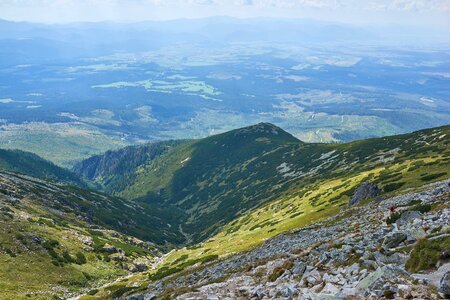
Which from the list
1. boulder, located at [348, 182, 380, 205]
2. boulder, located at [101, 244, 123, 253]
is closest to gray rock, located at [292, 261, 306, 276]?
boulder, located at [348, 182, 380, 205]

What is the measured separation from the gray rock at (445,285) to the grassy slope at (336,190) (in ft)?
163

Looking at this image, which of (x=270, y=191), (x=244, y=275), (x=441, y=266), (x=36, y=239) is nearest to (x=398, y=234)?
(x=441, y=266)

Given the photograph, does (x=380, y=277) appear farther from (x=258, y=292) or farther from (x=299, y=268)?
(x=258, y=292)

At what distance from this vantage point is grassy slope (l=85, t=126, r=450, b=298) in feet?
242

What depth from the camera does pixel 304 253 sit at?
37.2 meters

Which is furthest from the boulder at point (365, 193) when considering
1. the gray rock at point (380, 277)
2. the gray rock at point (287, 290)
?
the gray rock at point (380, 277)

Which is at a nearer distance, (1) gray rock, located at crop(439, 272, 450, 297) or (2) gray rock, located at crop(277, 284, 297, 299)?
(1) gray rock, located at crop(439, 272, 450, 297)

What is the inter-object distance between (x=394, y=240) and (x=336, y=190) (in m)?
70.7

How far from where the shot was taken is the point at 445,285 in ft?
65.9

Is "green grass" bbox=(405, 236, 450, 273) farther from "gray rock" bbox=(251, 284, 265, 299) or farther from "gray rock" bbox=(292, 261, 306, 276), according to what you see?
"gray rock" bbox=(251, 284, 265, 299)

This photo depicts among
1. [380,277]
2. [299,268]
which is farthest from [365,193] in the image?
[380,277]

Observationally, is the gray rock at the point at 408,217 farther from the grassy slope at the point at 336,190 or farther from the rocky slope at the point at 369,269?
the grassy slope at the point at 336,190

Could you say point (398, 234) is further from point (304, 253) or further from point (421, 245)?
point (304, 253)

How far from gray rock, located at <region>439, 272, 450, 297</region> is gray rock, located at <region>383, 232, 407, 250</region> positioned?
28.5ft
